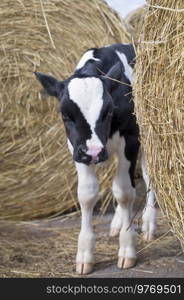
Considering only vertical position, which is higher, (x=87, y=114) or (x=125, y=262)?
(x=87, y=114)

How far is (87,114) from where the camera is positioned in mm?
3816

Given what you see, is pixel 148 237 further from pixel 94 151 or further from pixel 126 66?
pixel 94 151

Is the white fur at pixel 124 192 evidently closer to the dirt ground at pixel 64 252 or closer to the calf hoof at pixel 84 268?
the dirt ground at pixel 64 252

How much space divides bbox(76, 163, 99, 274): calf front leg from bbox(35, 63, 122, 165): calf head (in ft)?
0.85

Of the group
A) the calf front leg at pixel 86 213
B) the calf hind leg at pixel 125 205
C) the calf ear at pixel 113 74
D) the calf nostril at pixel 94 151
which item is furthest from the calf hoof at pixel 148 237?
the calf nostril at pixel 94 151

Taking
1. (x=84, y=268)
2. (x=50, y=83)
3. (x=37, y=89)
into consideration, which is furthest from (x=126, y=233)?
(x=37, y=89)

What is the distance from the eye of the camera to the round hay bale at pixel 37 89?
5453 mm

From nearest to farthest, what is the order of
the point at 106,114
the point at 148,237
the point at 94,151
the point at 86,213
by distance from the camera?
the point at 94,151 → the point at 106,114 → the point at 86,213 → the point at 148,237

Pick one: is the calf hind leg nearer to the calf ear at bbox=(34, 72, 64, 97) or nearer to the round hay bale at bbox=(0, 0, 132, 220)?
the calf ear at bbox=(34, 72, 64, 97)

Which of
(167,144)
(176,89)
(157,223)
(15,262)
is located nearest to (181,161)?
(167,144)

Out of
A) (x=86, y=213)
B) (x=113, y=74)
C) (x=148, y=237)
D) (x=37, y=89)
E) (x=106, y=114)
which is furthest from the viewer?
(x=37, y=89)

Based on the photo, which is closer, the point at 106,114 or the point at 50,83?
the point at 106,114

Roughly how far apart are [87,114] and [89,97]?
109 mm

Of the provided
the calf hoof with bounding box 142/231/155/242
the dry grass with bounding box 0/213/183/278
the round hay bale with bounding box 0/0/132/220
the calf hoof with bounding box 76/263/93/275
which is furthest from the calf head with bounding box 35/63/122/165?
the round hay bale with bounding box 0/0/132/220
